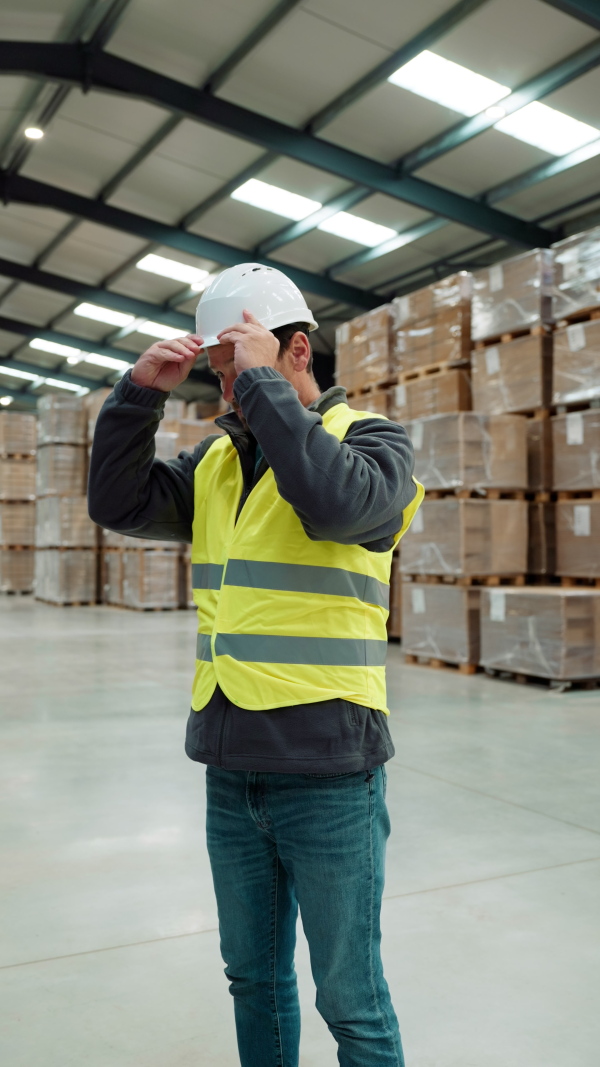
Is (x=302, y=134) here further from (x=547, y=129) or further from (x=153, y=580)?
(x=153, y=580)

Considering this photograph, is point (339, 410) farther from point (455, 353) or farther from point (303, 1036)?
point (455, 353)

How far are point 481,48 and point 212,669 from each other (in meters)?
8.57

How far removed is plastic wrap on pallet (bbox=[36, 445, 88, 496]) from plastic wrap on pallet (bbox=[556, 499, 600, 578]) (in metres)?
10.3

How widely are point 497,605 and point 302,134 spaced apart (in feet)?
20.1

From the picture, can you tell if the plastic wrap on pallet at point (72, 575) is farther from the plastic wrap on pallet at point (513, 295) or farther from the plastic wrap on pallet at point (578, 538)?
the plastic wrap on pallet at point (578, 538)

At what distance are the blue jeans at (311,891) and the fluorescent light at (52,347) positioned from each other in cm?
2175

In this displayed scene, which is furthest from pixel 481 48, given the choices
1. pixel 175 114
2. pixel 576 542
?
pixel 576 542

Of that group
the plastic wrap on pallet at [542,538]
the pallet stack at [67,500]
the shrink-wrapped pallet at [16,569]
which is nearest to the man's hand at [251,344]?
the plastic wrap on pallet at [542,538]

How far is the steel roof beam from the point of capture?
30.3ft

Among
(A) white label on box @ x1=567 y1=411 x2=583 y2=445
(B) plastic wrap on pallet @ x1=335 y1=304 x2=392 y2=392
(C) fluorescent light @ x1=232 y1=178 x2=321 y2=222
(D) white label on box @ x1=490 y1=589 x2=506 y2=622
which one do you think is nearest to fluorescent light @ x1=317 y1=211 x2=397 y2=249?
(C) fluorescent light @ x1=232 y1=178 x2=321 y2=222

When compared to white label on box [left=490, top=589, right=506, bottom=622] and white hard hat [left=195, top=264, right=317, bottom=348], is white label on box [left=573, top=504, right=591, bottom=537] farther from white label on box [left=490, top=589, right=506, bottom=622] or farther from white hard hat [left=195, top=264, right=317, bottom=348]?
white hard hat [left=195, top=264, right=317, bottom=348]

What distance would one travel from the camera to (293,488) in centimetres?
122

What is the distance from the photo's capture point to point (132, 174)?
1235 cm

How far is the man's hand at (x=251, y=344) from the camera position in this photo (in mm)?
1321
